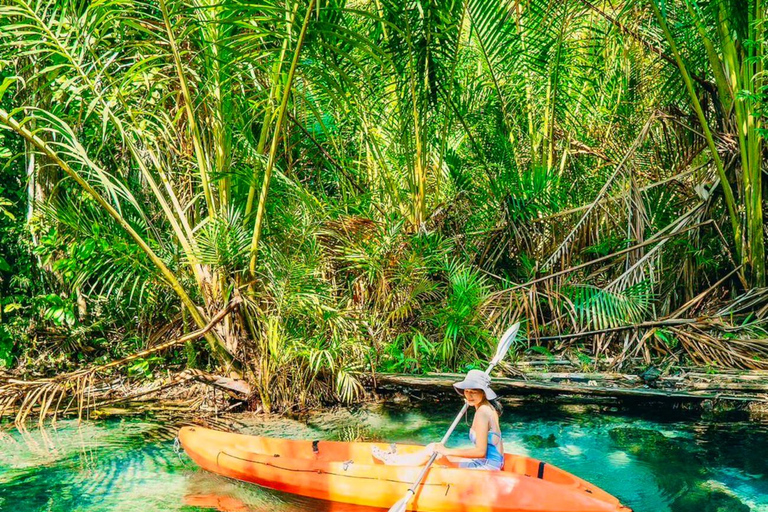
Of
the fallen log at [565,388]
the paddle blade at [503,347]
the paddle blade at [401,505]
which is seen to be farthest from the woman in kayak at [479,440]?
the fallen log at [565,388]

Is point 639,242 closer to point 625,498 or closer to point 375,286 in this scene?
point 375,286

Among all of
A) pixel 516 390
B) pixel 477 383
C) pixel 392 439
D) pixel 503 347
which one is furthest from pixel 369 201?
pixel 477 383

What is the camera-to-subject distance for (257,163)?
21.9ft

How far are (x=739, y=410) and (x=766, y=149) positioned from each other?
2.93 metres

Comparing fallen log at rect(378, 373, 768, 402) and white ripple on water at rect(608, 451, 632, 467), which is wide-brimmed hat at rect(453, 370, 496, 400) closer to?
white ripple on water at rect(608, 451, 632, 467)

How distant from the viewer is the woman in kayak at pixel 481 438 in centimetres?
482

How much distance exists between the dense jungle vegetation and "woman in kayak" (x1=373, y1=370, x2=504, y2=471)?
6.82 feet

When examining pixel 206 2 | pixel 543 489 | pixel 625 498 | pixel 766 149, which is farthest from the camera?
pixel 766 149

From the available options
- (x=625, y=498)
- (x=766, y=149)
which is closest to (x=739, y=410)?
(x=625, y=498)

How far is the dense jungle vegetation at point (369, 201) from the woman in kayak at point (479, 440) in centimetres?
208

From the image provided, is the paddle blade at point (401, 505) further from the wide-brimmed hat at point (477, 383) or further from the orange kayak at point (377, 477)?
the wide-brimmed hat at point (477, 383)

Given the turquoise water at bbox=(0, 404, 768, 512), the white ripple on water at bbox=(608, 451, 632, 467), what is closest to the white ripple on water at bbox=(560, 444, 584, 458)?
the turquoise water at bbox=(0, 404, 768, 512)

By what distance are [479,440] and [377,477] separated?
0.72m

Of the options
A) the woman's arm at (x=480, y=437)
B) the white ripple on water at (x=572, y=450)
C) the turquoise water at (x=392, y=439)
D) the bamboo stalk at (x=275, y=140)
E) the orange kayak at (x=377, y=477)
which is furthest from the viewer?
the white ripple on water at (x=572, y=450)
